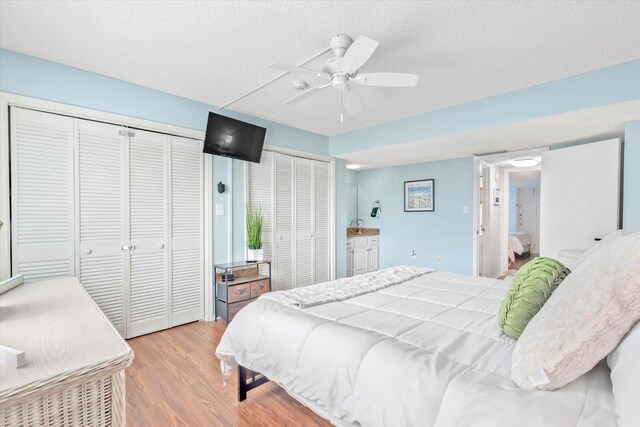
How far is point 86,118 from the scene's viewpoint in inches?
105

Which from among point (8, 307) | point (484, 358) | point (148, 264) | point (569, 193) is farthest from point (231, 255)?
point (569, 193)

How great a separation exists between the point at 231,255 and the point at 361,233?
3.00 meters

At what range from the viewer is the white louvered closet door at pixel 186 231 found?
3193mm

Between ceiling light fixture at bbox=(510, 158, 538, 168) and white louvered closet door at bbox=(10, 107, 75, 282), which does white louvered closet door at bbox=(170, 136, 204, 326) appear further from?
ceiling light fixture at bbox=(510, 158, 538, 168)

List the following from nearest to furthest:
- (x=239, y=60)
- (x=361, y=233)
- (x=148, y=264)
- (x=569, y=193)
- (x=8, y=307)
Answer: (x=8, y=307), (x=239, y=60), (x=148, y=264), (x=569, y=193), (x=361, y=233)

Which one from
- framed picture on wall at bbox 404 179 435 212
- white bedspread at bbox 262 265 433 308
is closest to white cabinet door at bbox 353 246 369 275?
Answer: framed picture on wall at bbox 404 179 435 212

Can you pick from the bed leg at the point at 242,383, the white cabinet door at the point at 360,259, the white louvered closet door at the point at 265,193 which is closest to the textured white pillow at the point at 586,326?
the bed leg at the point at 242,383

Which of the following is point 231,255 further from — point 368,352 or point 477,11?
point 477,11

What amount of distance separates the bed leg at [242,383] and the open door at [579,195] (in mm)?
3654

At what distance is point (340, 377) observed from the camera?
1310 millimetres

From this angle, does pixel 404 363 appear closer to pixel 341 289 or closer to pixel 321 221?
→ pixel 341 289

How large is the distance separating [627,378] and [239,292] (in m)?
3.03

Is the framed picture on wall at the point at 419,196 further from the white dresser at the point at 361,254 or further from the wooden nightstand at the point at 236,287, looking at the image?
the wooden nightstand at the point at 236,287

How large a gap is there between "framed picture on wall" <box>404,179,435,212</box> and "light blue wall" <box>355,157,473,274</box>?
71mm
